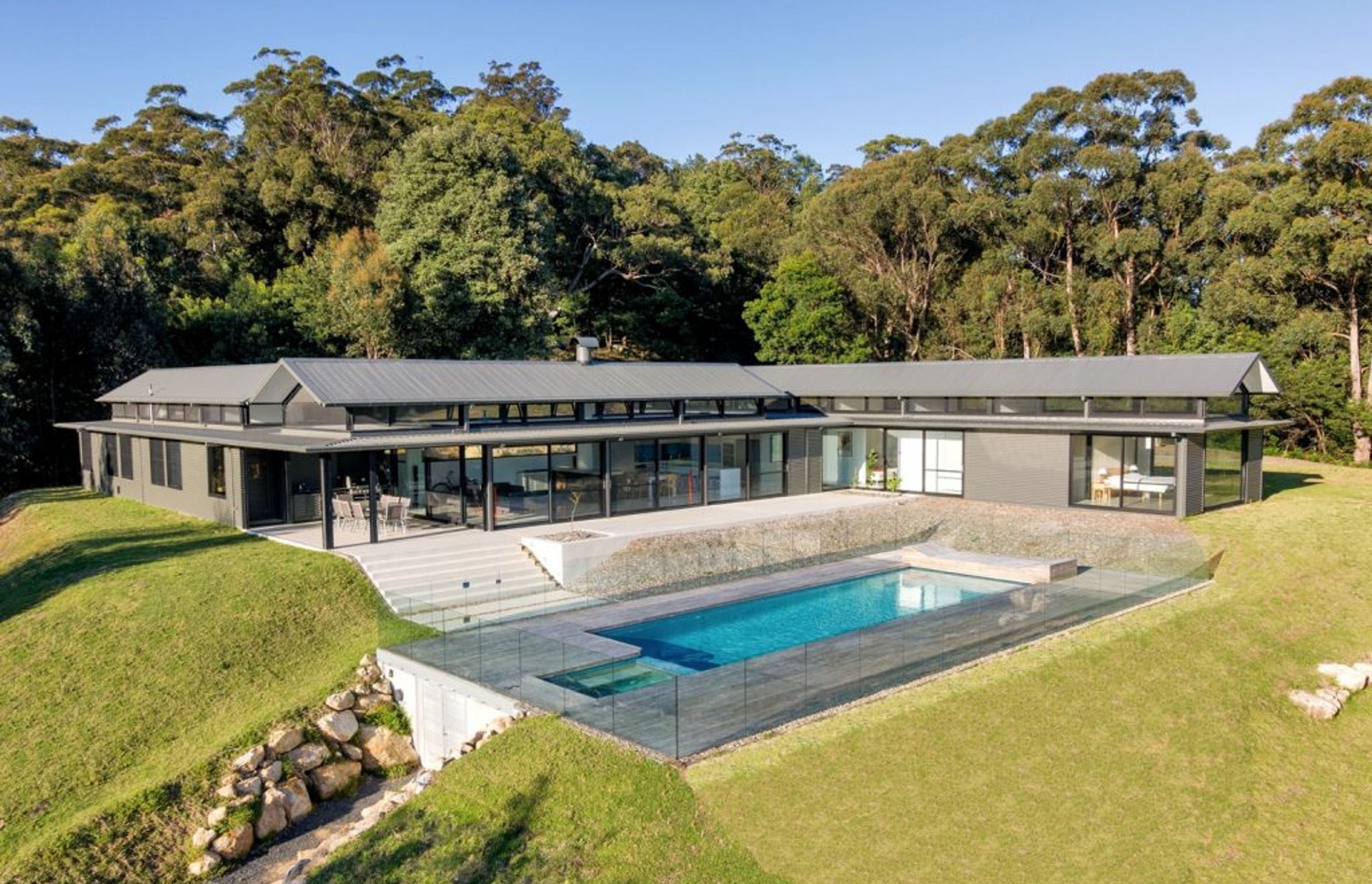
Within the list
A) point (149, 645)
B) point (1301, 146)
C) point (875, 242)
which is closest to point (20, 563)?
point (149, 645)

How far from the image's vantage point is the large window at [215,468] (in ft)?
72.3

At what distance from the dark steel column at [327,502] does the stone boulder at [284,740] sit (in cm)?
648

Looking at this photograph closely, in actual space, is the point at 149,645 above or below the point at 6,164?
below

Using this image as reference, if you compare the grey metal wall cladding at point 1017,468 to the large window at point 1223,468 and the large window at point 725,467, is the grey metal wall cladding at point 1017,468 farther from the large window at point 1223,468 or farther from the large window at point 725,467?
the large window at point 725,467

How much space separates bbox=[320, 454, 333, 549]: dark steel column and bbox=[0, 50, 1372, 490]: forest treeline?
630 inches

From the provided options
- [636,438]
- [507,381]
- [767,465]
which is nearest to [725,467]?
[767,465]

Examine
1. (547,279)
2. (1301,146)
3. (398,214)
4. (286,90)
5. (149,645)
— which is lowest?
(149,645)

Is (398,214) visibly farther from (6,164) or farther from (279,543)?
(6,164)

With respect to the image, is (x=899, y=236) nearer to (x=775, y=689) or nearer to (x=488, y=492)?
(x=488, y=492)

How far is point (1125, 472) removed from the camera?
23094 mm

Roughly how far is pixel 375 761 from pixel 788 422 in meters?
16.3

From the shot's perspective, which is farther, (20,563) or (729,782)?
(20,563)

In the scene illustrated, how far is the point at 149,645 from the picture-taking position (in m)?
14.8

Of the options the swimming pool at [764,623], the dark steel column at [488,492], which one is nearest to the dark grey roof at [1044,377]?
the swimming pool at [764,623]
